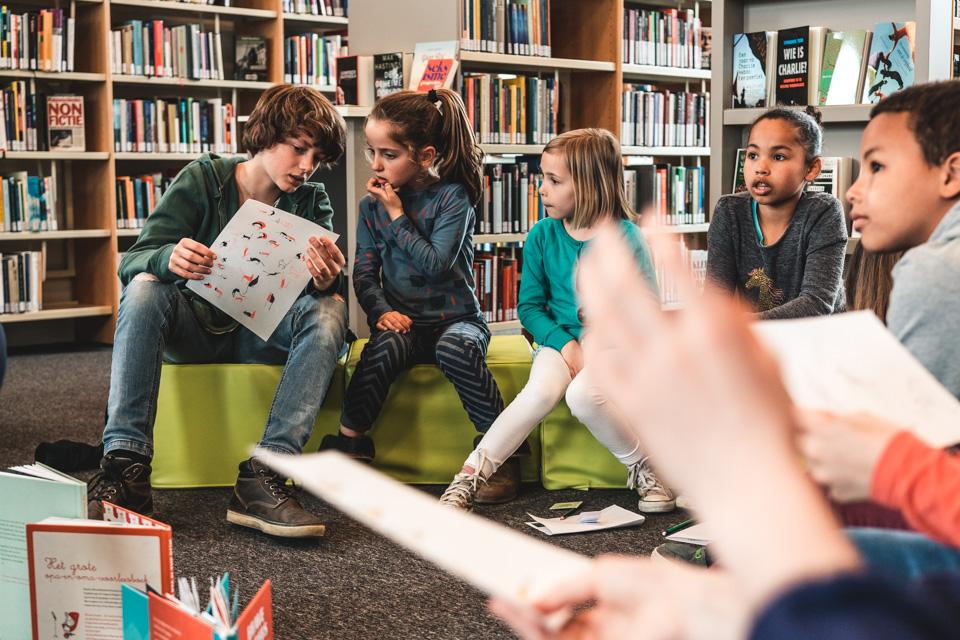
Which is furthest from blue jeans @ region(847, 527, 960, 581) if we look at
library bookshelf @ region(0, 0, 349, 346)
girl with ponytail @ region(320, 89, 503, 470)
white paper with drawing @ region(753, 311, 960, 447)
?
library bookshelf @ region(0, 0, 349, 346)

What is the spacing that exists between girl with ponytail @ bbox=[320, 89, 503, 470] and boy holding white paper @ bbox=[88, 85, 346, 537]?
0.15 m

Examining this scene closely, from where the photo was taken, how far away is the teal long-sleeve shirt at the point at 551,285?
2465 mm

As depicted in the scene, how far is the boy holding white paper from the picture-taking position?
83.2 inches

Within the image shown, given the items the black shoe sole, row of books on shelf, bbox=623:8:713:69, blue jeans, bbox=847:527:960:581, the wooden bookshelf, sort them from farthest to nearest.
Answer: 1. row of books on shelf, bbox=623:8:713:69
2. the wooden bookshelf
3. the black shoe sole
4. blue jeans, bbox=847:527:960:581

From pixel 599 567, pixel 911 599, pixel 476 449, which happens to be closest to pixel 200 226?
pixel 476 449

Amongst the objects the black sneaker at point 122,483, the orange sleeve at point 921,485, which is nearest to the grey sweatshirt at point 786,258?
the black sneaker at point 122,483

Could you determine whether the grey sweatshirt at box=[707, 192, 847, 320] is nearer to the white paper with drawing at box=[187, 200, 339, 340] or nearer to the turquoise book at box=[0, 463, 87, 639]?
the white paper with drawing at box=[187, 200, 339, 340]

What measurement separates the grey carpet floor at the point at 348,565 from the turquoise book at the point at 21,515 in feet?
1.24

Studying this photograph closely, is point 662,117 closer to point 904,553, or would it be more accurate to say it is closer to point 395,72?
point 395,72

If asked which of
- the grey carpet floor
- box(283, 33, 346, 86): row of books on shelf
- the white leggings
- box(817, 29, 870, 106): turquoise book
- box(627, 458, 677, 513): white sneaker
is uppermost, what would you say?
box(283, 33, 346, 86): row of books on shelf

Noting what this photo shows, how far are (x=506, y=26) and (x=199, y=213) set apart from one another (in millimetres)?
1795

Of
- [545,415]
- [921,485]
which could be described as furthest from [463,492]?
[921,485]

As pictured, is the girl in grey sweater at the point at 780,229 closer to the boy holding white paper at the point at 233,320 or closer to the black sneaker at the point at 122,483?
the boy holding white paper at the point at 233,320

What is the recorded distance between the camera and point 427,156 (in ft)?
8.43
